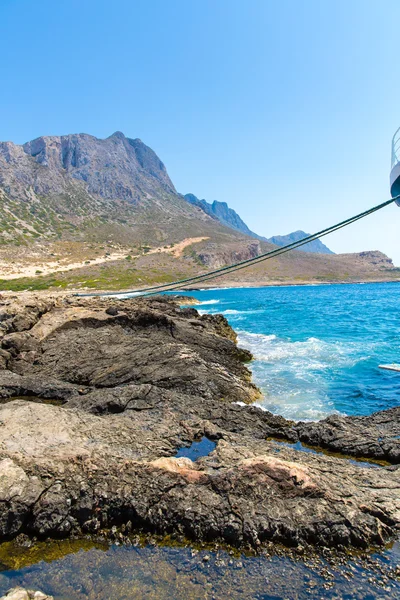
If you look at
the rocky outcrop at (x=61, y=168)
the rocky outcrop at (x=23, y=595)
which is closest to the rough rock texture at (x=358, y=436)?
the rocky outcrop at (x=23, y=595)

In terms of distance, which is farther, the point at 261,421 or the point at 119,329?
the point at 119,329

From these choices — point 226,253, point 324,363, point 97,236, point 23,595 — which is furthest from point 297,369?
point 97,236

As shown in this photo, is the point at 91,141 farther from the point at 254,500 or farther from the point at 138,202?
the point at 254,500

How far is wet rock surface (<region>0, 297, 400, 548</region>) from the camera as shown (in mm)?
6309

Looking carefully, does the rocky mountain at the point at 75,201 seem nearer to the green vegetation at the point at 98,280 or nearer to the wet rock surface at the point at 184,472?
the green vegetation at the point at 98,280

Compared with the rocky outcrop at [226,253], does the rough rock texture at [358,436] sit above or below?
below

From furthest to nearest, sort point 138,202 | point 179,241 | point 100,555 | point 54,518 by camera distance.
→ point 138,202
point 179,241
point 54,518
point 100,555

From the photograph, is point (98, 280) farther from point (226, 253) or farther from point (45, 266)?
point (226, 253)

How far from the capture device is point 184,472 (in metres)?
7.20

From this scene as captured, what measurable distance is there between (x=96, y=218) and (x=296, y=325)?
134 meters

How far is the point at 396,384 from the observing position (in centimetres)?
1672

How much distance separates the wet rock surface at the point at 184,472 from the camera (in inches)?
248

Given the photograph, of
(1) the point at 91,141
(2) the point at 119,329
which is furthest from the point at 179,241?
(2) the point at 119,329

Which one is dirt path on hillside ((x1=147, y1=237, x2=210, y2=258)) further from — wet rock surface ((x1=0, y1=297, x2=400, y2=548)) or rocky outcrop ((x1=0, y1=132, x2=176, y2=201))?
wet rock surface ((x1=0, y1=297, x2=400, y2=548))
